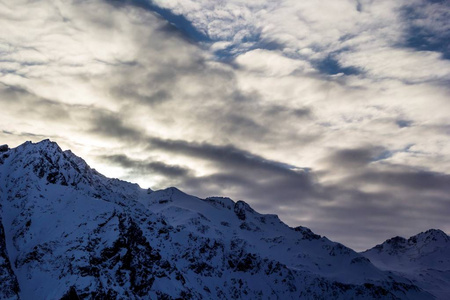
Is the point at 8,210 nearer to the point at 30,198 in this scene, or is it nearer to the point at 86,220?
the point at 30,198

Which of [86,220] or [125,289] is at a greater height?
[86,220]

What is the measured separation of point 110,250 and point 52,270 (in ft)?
92.7

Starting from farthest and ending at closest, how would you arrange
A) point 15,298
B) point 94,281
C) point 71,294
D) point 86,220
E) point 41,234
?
point 86,220, point 41,234, point 94,281, point 71,294, point 15,298

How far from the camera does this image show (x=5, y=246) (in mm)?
168500

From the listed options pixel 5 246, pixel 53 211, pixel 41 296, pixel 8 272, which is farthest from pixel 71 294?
pixel 53 211

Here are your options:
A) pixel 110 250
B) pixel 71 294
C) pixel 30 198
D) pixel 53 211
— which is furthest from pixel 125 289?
pixel 30 198

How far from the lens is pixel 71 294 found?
529ft

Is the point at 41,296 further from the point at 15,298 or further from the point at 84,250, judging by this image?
the point at 84,250

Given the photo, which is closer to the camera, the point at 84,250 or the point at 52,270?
the point at 52,270

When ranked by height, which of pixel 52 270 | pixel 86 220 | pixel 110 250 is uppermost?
pixel 86 220

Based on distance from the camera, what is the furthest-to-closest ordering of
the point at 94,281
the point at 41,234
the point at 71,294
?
the point at 41,234, the point at 94,281, the point at 71,294

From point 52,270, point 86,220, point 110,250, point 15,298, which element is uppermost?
point 86,220

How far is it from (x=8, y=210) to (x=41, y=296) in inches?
2156

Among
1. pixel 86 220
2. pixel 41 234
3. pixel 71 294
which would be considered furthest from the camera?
pixel 86 220
